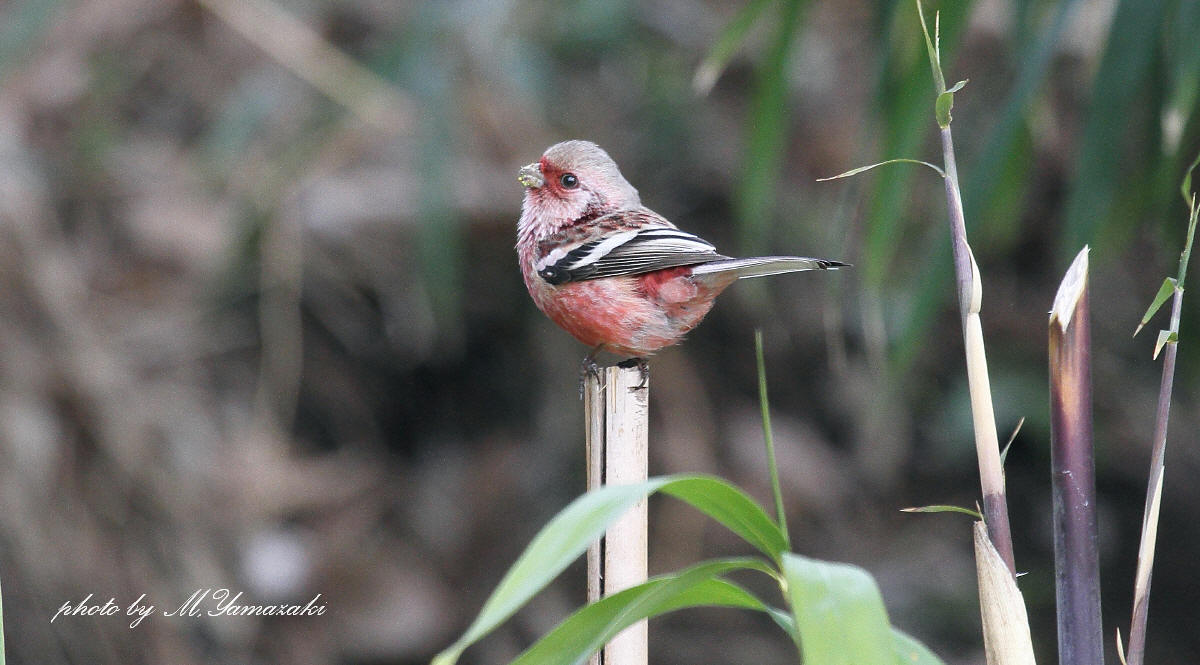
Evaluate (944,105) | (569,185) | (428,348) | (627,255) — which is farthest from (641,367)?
(428,348)

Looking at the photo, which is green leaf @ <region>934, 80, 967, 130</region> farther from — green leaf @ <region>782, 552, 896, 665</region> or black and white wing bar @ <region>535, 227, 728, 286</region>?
black and white wing bar @ <region>535, 227, 728, 286</region>

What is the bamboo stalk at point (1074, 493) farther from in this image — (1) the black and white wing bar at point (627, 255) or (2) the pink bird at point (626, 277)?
(1) the black and white wing bar at point (627, 255)

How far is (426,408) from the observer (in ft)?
18.1

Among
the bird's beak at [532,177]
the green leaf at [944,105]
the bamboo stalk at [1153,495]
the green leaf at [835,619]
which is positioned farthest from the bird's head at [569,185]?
the green leaf at [835,619]

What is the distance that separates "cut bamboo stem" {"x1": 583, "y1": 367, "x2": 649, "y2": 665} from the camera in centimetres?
148

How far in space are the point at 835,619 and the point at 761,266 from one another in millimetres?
1138

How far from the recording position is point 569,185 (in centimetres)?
275

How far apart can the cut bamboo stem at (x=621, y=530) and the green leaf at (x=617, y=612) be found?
0.82 ft

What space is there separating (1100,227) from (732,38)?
0.98 metres

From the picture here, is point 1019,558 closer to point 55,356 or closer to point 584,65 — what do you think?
point 584,65

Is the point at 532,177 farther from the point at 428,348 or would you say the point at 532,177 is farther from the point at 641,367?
the point at 428,348

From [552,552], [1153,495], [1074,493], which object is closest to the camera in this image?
[552,552]

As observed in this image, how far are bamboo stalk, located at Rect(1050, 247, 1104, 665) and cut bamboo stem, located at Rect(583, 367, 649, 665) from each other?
1.72 ft

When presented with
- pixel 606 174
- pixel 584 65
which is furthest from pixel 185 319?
pixel 606 174
